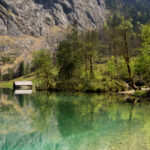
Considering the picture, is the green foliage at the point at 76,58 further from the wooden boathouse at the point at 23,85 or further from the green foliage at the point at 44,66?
the wooden boathouse at the point at 23,85

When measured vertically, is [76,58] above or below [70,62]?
above

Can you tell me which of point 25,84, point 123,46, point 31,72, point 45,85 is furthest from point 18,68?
point 123,46

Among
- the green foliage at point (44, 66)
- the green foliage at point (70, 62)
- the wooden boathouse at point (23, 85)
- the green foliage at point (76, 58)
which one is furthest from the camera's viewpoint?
the wooden boathouse at point (23, 85)

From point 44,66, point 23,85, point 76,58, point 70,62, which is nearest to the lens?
point 76,58

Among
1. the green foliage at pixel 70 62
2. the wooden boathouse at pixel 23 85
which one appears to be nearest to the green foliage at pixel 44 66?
the green foliage at pixel 70 62

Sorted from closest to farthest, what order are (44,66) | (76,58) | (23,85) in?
(76,58), (44,66), (23,85)

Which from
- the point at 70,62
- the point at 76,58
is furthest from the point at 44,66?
the point at 76,58

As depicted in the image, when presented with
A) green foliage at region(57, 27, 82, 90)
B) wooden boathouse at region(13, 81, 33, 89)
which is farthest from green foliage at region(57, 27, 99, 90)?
wooden boathouse at region(13, 81, 33, 89)

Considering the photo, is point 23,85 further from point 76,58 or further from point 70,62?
point 76,58

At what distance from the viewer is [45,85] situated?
226ft

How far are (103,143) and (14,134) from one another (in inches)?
261

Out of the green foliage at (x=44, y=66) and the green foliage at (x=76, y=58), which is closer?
the green foliage at (x=76, y=58)

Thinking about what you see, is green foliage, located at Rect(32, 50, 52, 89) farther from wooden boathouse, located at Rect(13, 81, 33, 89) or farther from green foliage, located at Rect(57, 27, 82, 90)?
wooden boathouse, located at Rect(13, 81, 33, 89)

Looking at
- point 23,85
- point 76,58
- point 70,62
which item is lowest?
point 23,85
